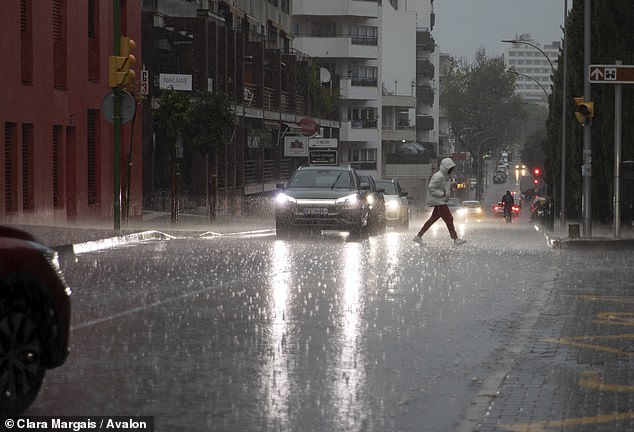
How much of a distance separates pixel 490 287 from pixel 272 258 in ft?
18.9

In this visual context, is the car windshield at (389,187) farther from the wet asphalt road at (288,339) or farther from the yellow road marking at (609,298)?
the yellow road marking at (609,298)

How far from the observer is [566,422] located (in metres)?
8.34

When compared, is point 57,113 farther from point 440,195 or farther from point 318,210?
point 440,195

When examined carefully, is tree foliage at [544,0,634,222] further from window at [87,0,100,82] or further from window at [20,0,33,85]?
window at [20,0,33,85]

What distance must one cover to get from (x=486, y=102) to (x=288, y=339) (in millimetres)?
180539

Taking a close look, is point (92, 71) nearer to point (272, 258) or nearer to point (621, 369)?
point (272, 258)

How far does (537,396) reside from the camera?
9.30m

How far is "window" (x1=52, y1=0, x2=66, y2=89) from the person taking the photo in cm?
3747

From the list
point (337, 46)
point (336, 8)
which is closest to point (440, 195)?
point (337, 46)

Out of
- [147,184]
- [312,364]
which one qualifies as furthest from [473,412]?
[147,184]

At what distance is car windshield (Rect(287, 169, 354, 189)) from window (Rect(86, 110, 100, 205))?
9.11 metres

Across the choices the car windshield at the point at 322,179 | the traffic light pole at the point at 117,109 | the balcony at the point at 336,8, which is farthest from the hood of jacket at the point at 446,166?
the balcony at the point at 336,8

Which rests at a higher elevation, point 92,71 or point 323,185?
point 92,71

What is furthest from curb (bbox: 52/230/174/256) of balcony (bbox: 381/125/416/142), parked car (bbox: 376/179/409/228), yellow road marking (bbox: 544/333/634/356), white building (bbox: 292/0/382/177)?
balcony (bbox: 381/125/416/142)
